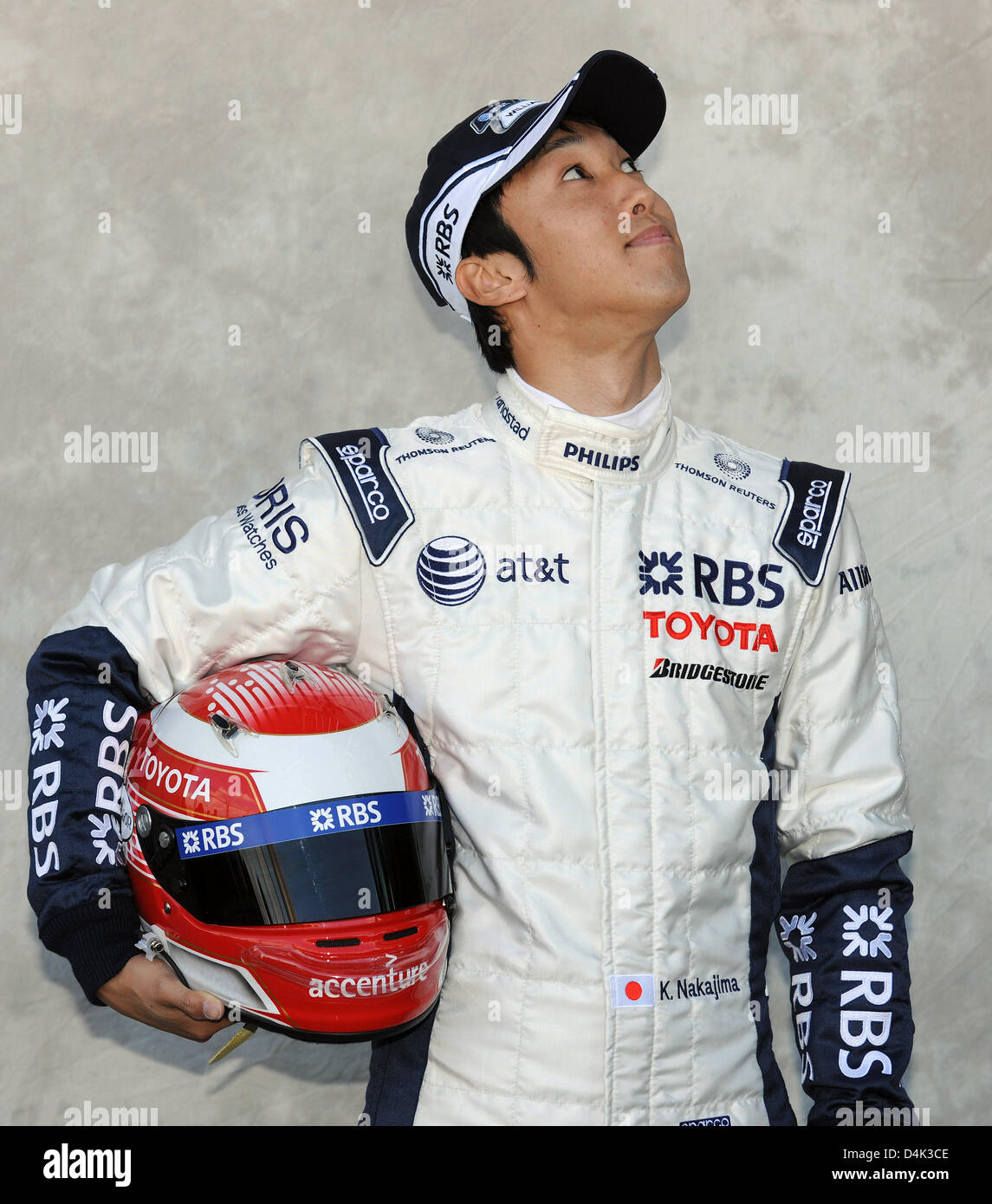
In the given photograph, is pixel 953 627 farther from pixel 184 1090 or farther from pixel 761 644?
pixel 184 1090

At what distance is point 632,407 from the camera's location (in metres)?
2.05

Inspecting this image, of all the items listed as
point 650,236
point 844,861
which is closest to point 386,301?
point 650,236

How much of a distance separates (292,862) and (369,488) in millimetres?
523

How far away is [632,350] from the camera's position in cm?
204

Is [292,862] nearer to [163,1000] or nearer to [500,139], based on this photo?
[163,1000]

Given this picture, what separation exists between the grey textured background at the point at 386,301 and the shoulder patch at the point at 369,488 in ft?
2.27

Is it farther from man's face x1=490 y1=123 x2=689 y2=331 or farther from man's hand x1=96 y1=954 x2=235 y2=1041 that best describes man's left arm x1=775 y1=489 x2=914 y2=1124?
man's hand x1=96 y1=954 x2=235 y2=1041

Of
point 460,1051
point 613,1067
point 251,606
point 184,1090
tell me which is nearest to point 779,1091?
point 613,1067

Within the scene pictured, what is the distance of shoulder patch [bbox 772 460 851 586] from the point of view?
2.01 m

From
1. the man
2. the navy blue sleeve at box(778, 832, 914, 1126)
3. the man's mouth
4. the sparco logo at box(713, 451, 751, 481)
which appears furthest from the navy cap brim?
the navy blue sleeve at box(778, 832, 914, 1126)

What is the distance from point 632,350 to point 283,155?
100 cm

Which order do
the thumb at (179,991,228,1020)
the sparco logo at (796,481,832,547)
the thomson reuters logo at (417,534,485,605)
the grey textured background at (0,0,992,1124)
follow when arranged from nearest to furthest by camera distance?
the thumb at (179,991,228,1020) < the thomson reuters logo at (417,534,485,605) < the sparco logo at (796,481,832,547) < the grey textured background at (0,0,992,1124)
